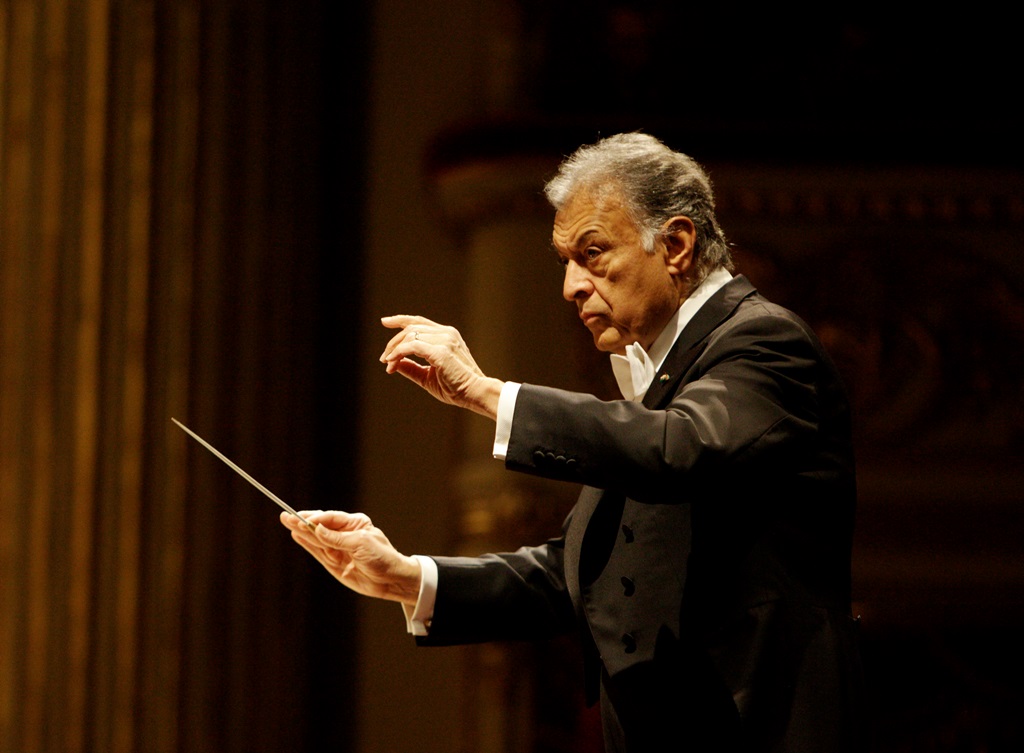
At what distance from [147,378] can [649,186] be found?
189 cm

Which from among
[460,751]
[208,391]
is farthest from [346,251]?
[460,751]

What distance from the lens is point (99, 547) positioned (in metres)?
3.20

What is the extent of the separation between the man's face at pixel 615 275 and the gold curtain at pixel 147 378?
70.0 inches

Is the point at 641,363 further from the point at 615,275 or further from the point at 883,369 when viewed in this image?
the point at 883,369

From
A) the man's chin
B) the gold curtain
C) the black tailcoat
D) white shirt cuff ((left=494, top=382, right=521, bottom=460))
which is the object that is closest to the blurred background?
the gold curtain

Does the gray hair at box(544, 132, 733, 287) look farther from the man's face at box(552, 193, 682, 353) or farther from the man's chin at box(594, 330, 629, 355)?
the man's chin at box(594, 330, 629, 355)

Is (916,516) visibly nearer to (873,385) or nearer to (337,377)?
(873,385)

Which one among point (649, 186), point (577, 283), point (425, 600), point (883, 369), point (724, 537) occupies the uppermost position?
point (649, 186)

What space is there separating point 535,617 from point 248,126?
1.98 meters

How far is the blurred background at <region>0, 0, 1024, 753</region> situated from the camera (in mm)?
3211

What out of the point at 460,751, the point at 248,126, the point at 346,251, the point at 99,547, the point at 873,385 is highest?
the point at 248,126

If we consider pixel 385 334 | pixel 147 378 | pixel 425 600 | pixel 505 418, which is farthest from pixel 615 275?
pixel 385 334

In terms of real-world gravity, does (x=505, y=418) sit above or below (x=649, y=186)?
below

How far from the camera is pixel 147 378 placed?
10.8 feet
